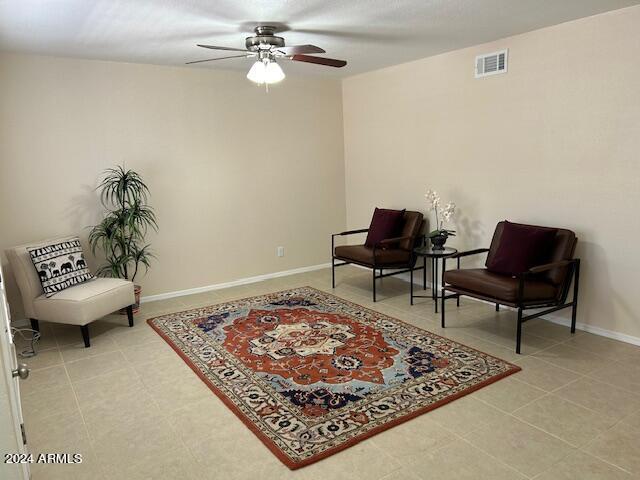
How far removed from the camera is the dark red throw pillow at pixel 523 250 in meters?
3.82

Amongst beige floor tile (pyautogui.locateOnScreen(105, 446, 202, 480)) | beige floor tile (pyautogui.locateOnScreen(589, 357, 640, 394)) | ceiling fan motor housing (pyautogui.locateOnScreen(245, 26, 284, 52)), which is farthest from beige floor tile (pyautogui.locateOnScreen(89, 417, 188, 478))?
ceiling fan motor housing (pyautogui.locateOnScreen(245, 26, 284, 52))

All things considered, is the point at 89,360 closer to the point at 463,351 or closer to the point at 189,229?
the point at 189,229

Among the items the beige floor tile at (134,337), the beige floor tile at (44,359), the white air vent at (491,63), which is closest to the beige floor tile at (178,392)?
the beige floor tile at (134,337)

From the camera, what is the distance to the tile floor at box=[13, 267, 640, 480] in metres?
2.29

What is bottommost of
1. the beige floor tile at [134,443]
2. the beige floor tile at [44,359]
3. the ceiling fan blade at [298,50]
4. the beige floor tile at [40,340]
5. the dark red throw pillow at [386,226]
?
the beige floor tile at [134,443]

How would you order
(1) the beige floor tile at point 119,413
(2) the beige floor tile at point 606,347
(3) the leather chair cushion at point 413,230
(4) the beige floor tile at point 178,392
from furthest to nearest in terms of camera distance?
(3) the leather chair cushion at point 413,230
(2) the beige floor tile at point 606,347
(4) the beige floor tile at point 178,392
(1) the beige floor tile at point 119,413

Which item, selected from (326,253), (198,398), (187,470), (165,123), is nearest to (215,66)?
(165,123)

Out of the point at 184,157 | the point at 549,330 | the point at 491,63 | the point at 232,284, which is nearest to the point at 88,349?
the point at 232,284

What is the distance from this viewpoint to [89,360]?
3658 millimetres

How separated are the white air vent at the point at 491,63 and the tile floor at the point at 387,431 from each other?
7.87 ft

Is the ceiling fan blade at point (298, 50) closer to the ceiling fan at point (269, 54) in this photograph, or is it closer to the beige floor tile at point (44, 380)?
the ceiling fan at point (269, 54)

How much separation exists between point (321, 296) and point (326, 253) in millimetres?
1395

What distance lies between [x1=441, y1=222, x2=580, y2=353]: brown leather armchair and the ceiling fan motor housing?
2.38 m

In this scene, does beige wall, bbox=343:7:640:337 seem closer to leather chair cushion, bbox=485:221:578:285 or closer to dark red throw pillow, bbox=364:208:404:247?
leather chair cushion, bbox=485:221:578:285
